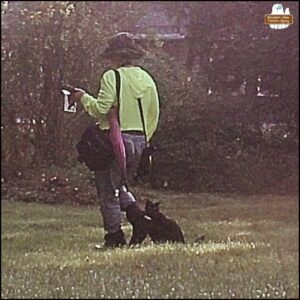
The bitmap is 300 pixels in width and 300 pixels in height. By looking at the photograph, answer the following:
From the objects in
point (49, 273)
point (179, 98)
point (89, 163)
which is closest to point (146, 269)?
point (49, 273)

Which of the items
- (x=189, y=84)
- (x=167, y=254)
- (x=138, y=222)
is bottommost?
(x=167, y=254)

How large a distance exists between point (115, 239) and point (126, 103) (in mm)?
392

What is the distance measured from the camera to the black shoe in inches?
72.3

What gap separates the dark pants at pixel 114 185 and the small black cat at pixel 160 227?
0.07 metres

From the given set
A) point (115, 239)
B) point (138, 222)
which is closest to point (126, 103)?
point (138, 222)

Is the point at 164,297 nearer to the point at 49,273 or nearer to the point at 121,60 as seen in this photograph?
the point at 49,273

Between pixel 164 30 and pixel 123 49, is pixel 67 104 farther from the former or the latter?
pixel 164 30

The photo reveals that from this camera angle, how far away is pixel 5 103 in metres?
2.24

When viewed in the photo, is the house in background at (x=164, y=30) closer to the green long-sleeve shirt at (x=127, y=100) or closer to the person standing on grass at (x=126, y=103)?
the person standing on grass at (x=126, y=103)

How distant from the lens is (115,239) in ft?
6.16

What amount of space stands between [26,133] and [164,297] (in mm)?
1634

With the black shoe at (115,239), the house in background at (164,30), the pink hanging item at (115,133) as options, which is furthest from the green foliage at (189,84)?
the pink hanging item at (115,133)

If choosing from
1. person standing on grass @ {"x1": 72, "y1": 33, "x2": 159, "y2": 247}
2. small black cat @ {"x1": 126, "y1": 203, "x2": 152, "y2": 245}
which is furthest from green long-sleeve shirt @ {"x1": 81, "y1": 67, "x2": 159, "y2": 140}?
small black cat @ {"x1": 126, "y1": 203, "x2": 152, "y2": 245}

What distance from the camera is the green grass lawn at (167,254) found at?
2.11 meters
